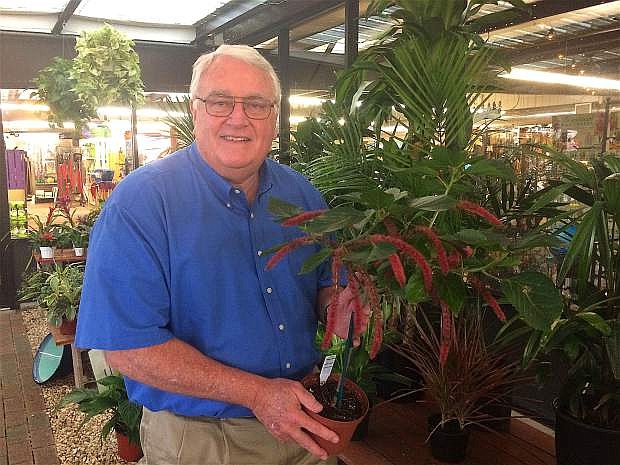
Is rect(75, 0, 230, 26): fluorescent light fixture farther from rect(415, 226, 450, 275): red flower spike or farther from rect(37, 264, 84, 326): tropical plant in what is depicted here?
rect(415, 226, 450, 275): red flower spike

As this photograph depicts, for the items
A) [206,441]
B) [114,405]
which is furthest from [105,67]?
[206,441]

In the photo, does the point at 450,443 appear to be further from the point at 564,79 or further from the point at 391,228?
the point at 564,79

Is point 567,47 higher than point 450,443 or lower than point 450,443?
higher

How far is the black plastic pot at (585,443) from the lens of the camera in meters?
1.53

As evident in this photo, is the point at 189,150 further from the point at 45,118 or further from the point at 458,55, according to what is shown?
the point at 45,118

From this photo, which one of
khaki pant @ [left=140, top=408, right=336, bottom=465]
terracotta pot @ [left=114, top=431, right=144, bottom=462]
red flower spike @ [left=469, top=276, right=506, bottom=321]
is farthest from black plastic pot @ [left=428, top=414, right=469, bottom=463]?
terracotta pot @ [left=114, top=431, right=144, bottom=462]

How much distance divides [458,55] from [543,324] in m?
1.05

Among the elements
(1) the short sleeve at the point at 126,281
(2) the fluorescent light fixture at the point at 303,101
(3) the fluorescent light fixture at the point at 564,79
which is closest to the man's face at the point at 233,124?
(1) the short sleeve at the point at 126,281

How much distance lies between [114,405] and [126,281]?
1.77 meters

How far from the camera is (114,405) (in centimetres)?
271

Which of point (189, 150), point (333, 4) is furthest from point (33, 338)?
point (189, 150)

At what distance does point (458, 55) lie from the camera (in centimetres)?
179

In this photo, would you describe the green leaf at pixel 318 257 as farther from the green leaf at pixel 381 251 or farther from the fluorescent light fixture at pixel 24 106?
the fluorescent light fixture at pixel 24 106

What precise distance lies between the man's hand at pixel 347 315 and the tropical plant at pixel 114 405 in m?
1.85
